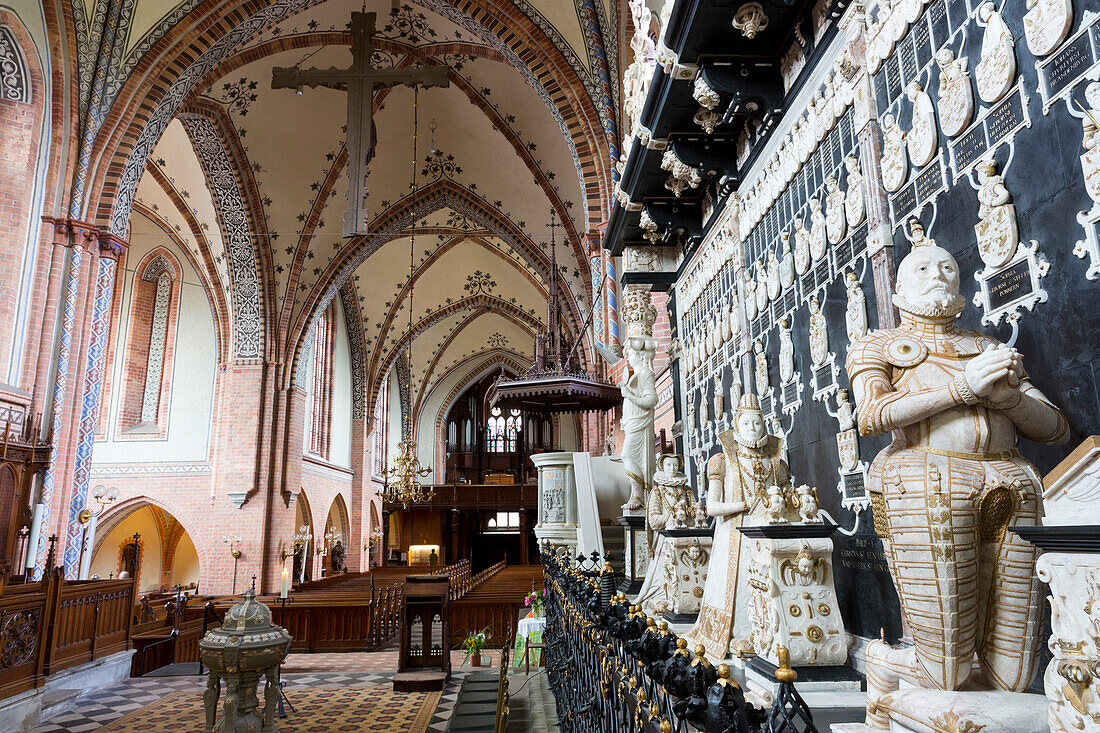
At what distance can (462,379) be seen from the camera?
29.9 m

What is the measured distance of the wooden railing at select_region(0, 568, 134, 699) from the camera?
23.4 feet

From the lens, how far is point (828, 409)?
3.45 metres

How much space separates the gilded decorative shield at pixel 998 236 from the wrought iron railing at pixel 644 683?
1.51 metres

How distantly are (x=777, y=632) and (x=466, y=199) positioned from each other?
15.8 m

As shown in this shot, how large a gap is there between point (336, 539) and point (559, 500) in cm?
1518

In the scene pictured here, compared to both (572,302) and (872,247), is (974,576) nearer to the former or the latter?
(872,247)

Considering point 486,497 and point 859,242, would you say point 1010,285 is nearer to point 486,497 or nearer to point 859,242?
point 859,242

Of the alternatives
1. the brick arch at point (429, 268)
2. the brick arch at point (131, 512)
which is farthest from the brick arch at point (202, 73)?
the brick arch at point (429, 268)

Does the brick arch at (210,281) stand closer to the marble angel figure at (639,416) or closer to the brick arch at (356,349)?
the brick arch at (356,349)

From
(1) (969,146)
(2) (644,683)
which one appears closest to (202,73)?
(1) (969,146)

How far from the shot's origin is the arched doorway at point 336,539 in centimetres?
2058

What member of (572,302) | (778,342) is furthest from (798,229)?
(572,302)

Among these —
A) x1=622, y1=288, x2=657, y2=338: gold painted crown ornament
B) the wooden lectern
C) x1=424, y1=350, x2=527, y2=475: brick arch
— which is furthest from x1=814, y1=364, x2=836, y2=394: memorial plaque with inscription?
x1=424, y1=350, x2=527, y2=475: brick arch

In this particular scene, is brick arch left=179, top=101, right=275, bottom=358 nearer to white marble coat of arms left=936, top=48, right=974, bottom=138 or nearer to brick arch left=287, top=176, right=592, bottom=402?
brick arch left=287, top=176, right=592, bottom=402
